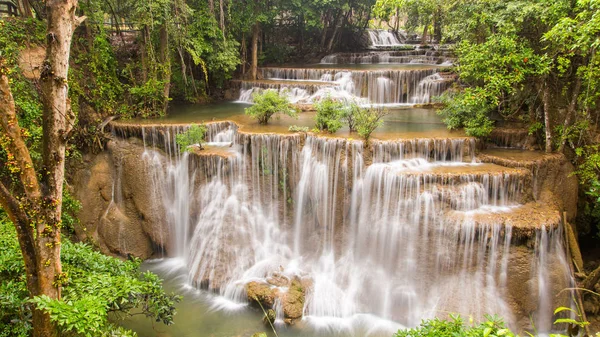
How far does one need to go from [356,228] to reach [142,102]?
27.5 feet

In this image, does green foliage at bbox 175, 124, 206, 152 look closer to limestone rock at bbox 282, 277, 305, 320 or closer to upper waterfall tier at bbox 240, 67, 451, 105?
limestone rock at bbox 282, 277, 305, 320

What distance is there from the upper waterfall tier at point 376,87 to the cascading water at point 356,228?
4168 millimetres

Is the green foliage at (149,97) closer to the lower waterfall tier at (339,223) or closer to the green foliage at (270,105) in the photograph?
the lower waterfall tier at (339,223)

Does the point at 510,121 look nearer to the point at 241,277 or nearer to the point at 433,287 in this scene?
the point at 433,287

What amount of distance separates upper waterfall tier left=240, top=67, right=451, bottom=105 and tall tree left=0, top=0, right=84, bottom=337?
977cm

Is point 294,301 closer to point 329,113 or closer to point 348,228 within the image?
point 348,228

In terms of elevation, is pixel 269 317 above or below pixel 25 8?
below

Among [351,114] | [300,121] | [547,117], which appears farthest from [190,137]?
[547,117]

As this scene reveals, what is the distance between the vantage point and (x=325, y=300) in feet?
28.9

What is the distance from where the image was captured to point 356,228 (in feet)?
30.8

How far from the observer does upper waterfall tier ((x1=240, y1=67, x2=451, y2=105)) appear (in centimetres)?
1431

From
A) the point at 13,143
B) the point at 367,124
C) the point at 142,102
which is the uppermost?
the point at 142,102

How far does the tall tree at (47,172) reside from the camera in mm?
4602

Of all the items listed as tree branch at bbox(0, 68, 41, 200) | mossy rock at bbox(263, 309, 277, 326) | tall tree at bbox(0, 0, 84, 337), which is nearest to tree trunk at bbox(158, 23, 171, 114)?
tall tree at bbox(0, 0, 84, 337)
